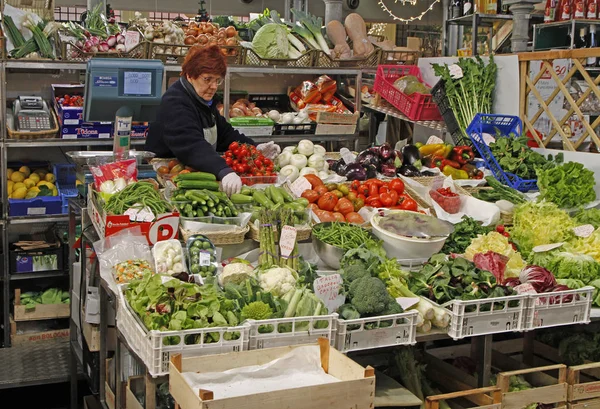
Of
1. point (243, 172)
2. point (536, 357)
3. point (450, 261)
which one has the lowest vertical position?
point (536, 357)

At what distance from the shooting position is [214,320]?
9.32 ft

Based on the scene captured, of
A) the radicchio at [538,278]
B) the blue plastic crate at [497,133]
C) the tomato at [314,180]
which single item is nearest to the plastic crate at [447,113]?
the blue plastic crate at [497,133]

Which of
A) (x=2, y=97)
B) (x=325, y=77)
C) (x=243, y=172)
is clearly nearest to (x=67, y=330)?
(x=2, y=97)

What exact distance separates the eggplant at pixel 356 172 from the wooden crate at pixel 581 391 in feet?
6.50

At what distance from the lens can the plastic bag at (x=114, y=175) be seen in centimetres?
392

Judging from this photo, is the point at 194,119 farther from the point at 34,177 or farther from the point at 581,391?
the point at 581,391

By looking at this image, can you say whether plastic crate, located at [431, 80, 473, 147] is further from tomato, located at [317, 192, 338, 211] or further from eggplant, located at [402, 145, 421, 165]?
tomato, located at [317, 192, 338, 211]

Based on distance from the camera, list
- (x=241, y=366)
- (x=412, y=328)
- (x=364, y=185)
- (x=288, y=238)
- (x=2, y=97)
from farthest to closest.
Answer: (x=2, y=97), (x=364, y=185), (x=288, y=238), (x=412, y=328), (x=241, y=366)

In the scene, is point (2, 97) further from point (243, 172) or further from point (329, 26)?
point (329, 26)

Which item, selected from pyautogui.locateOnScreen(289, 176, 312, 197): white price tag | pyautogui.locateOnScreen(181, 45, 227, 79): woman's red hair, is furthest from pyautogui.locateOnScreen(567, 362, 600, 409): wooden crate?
pyautogui.locateOnScreen(181, 45, 227, 79): woman's red hair

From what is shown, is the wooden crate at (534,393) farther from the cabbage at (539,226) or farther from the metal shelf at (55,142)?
the metal shelf at (55,142)

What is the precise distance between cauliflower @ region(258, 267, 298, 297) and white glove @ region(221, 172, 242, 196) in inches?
40.4

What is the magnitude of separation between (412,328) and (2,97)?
13.3 feet

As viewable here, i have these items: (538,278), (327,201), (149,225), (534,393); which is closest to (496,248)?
(538,278)
